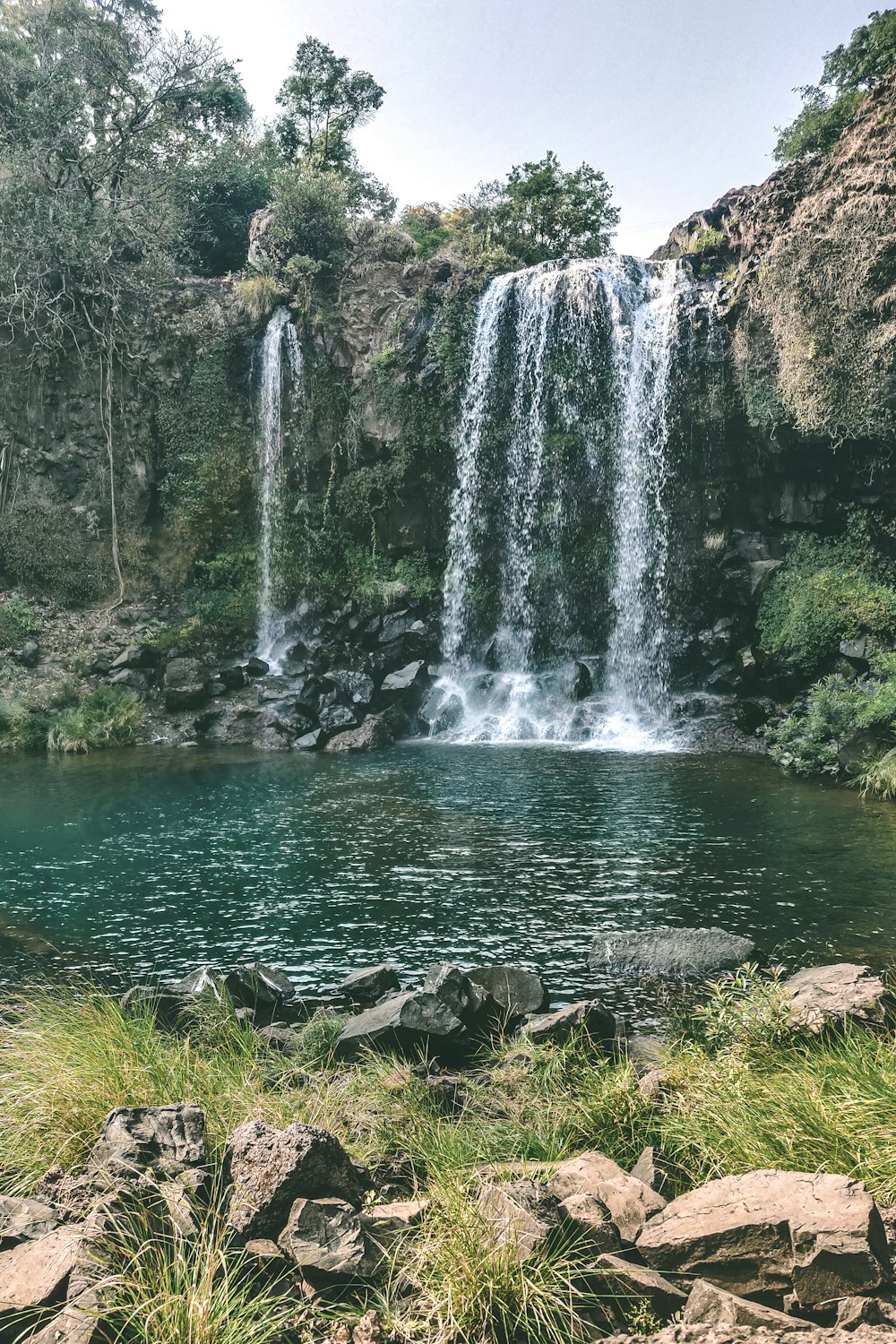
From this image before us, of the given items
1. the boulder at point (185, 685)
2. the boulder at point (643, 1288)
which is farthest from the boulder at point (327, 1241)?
the boulder at point (185, 685)

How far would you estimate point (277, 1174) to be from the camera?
2.90 meters

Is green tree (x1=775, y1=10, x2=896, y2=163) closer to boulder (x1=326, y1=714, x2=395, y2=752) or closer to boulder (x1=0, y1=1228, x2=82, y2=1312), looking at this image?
boulder (x1=326, y1=714, x2=395, y2=752)

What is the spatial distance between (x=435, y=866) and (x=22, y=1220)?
6.51 metres

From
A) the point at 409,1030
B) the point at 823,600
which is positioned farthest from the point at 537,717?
the point at 409,1030

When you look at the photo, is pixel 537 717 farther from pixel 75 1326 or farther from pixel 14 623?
pixel 75 1326

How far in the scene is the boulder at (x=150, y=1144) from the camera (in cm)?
301

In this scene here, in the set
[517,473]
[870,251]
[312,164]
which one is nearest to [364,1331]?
[870,251]

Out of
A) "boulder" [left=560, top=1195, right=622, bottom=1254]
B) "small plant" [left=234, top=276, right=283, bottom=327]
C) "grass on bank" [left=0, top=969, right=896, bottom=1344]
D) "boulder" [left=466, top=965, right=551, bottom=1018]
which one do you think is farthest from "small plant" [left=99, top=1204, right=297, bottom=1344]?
"small plant" [left=234, top=276, right=283, bottom=327]

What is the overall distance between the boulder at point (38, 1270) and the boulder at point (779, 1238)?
1.82 meters

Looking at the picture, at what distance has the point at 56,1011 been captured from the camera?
195 inches

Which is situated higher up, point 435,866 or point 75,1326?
point 75,1326

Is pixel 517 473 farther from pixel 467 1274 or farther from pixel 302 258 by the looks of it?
pixel 467 1274

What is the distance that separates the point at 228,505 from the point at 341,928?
17.5 m

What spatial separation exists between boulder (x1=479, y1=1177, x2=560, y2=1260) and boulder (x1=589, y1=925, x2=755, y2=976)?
148 inches
